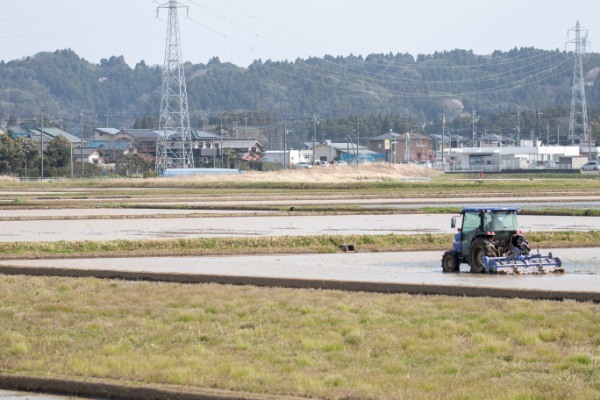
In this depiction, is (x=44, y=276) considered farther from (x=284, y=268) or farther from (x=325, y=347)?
(x=325, y=347)

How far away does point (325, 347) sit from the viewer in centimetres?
1297

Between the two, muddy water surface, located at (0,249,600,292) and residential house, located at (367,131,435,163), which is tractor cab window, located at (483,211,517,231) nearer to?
muddy water surface, located at (0,249,600,292)

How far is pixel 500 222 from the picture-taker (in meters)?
21.8

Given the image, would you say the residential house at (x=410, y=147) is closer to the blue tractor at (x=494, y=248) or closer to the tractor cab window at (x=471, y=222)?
the tractor cab window at (x=471, y=222)

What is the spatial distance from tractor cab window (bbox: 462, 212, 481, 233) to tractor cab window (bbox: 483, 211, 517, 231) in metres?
0.33

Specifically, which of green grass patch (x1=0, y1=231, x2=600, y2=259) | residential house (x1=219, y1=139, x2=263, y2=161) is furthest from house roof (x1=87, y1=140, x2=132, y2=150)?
green grass patch (x1=0, y1=231, x2=600, y2=259)

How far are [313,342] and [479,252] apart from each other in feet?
29.7

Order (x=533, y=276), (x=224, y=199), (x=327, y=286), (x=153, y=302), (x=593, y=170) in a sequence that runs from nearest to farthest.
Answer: (x=153, y=302) < (x=327, y=286) < (x=533, y=276) < (x=224, y=199) < (x=593, y=170)

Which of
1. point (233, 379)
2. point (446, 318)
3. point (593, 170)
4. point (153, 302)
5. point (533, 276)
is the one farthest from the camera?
point (593, 170)

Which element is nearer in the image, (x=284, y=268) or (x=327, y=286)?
(x=327, y=286)

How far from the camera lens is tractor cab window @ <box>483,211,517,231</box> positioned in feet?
71.4

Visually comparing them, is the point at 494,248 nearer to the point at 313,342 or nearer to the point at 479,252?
the point at 479,252

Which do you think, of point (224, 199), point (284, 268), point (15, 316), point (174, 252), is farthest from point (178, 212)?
point (15, 316)

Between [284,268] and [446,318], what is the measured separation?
7.92 m
